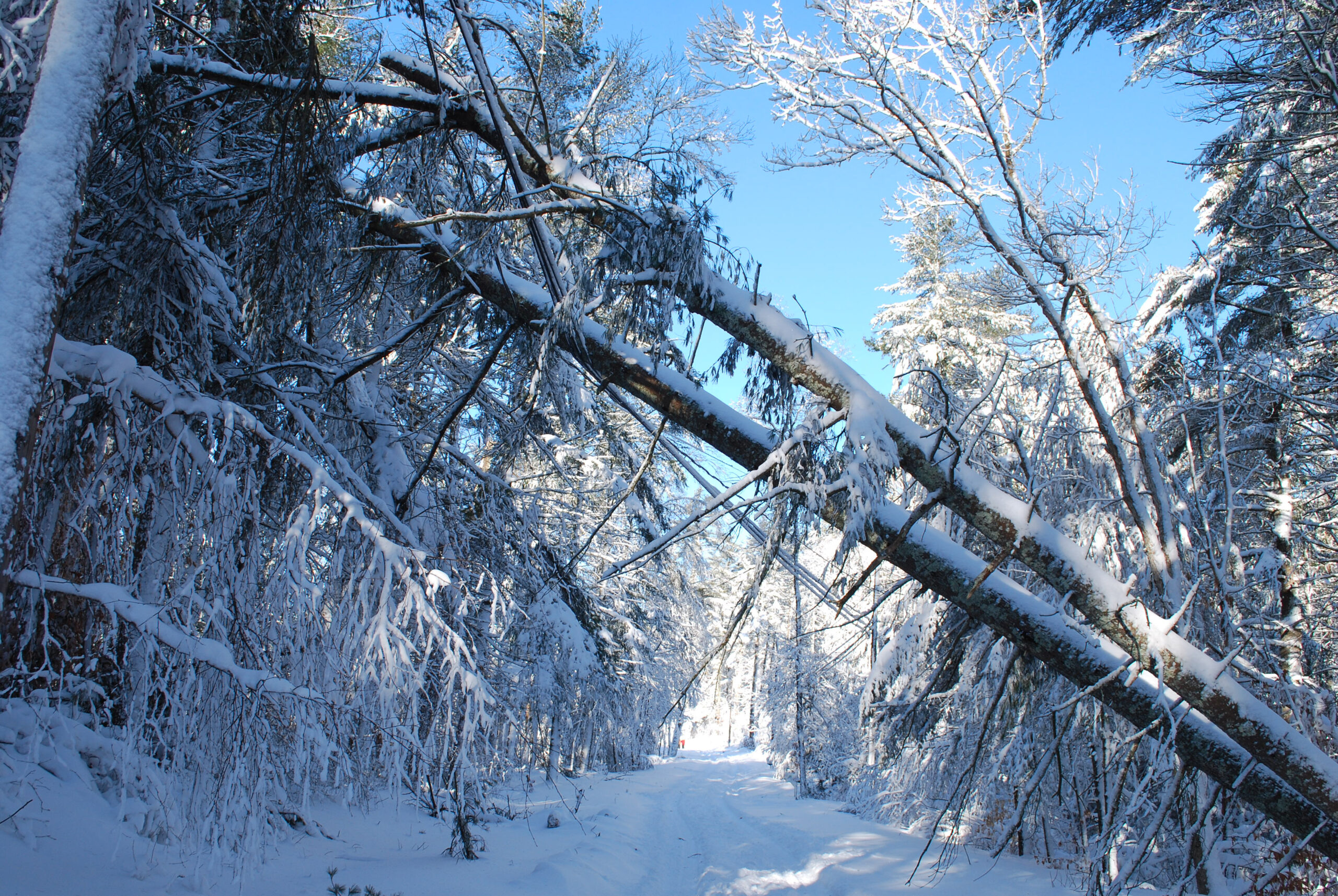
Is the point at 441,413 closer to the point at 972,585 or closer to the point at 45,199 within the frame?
the point at 45,199

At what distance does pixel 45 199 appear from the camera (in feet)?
6.52

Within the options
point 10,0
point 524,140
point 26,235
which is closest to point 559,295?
point 524,140

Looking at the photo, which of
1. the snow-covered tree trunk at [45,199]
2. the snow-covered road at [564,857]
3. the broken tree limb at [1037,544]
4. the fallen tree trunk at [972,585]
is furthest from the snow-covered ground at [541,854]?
the snow-covered tree trunk at [45,199]

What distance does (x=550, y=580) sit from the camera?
647 cm

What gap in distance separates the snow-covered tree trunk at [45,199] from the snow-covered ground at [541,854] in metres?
2.23

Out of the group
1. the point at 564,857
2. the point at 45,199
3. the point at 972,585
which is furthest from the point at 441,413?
the point at 564,857

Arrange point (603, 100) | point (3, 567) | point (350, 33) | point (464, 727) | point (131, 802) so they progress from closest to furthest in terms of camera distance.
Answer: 1. point (3, 567)
2. point (464, 727)
3. point (131, 802)
4. point (350, 33)
5. point (603, 100)

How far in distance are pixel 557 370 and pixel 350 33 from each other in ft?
14.4

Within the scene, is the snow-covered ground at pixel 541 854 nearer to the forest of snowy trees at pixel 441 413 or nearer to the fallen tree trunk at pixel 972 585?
the forest of snowy trees at pixel 441 413

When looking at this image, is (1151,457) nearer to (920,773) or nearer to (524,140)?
(524,140)

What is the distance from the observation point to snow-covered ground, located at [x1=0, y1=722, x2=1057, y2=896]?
3.97m

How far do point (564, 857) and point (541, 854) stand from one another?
519mm

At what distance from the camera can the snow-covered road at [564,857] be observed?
→ 4039 mm

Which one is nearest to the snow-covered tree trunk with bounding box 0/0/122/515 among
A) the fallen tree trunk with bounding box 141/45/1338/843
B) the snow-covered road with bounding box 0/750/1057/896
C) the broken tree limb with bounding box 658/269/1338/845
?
the fallen tree trunk with bounding box 141/45/1338/843
